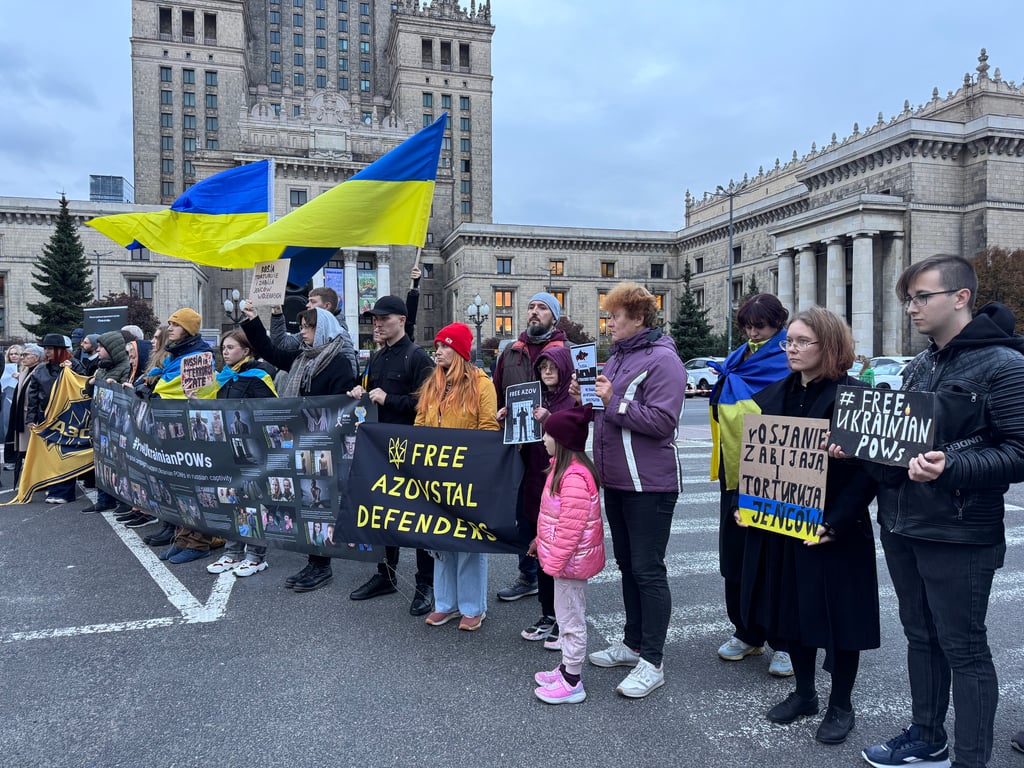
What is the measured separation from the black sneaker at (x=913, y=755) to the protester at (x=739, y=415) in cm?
92

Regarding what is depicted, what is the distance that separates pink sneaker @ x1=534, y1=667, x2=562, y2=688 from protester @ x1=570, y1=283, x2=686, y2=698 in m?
0.35

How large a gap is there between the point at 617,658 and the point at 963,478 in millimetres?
2218

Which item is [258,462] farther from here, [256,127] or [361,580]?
[256,127]

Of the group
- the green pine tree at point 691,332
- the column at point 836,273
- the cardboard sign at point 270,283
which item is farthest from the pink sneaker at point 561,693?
the column at point 836,273

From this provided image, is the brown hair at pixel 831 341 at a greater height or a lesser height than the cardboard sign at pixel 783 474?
greater

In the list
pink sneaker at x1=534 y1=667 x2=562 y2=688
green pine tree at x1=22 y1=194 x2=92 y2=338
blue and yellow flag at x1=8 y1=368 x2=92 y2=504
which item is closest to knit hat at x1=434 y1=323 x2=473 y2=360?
pink sneaker at x1=534 y1=667 x2=562 y2=688

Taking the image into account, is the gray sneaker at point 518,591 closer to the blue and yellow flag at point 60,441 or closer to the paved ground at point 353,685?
the paved ground at point 353,685

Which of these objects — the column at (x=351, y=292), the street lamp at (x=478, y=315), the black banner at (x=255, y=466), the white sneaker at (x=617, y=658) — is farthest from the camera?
the column at (x=351, y=292)

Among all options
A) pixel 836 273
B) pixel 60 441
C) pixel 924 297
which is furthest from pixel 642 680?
pixel 836 273

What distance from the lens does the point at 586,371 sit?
3.90 meters

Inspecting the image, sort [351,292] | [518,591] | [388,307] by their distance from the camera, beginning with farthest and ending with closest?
[351,292] → [518,591] → [388,307]

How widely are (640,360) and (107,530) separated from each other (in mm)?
6518

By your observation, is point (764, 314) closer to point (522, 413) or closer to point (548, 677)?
point (522, 413)

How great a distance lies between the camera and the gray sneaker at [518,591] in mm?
5102
